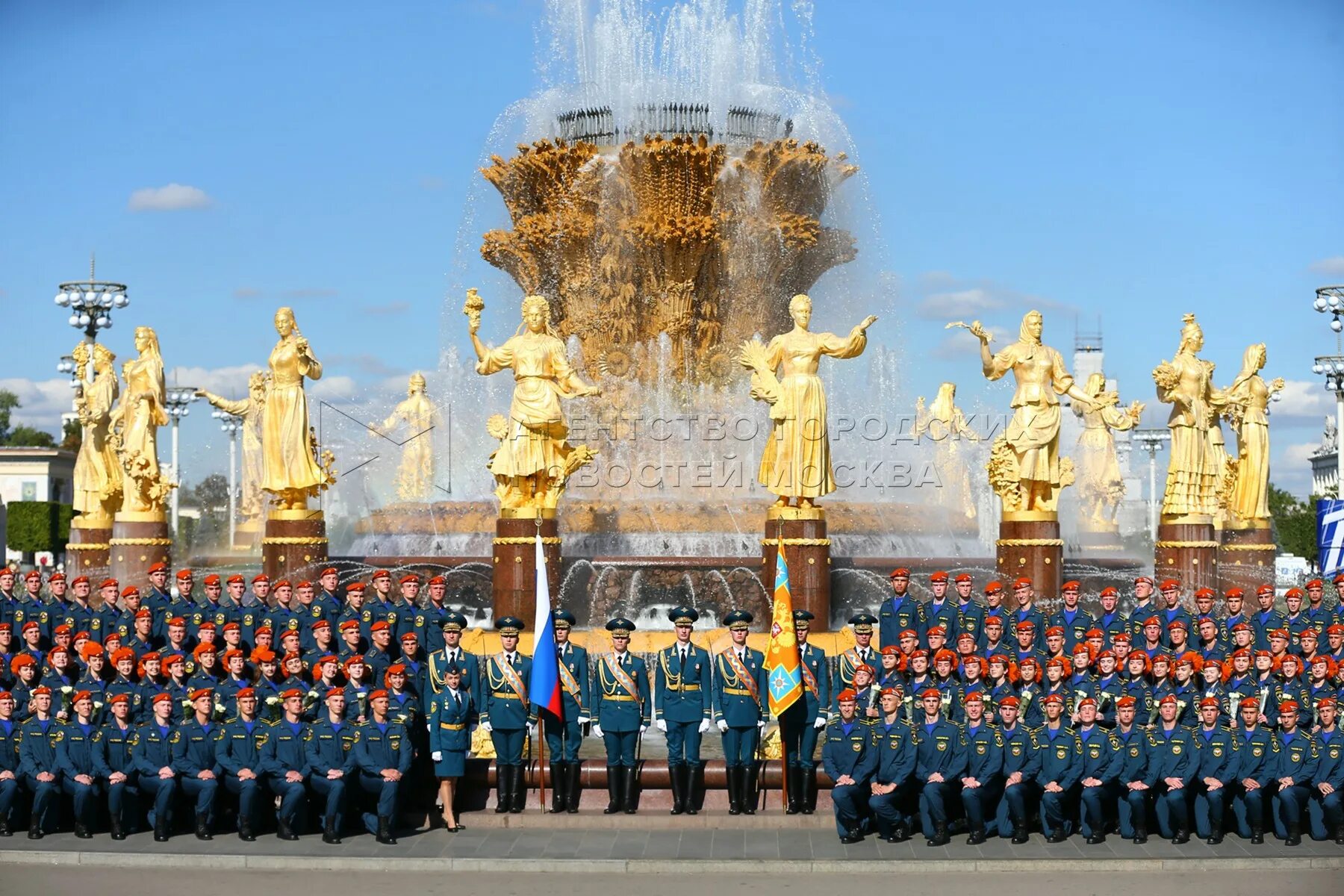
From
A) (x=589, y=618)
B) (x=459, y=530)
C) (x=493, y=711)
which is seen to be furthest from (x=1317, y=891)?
(x=459, y=530)

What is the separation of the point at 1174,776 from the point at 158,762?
6.39 metres

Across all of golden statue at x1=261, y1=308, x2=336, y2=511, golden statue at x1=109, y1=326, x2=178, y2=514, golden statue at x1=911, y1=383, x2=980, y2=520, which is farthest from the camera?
golden statue at x1=911, y1=383, x2=980, y2=520

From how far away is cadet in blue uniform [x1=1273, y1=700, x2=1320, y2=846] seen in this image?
10.0m

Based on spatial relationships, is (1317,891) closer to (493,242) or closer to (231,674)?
(231,674)

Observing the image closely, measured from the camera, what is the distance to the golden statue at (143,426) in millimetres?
19453

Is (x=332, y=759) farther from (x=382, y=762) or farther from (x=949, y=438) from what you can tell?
(x=949, y=438)

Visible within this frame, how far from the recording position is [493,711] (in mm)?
10742

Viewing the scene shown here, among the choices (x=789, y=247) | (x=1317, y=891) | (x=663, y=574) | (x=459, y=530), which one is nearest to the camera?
(x=1317, y=891)

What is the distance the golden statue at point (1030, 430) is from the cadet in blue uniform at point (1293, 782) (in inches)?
255

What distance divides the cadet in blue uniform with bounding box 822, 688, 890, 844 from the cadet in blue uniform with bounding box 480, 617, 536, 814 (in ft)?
6.84

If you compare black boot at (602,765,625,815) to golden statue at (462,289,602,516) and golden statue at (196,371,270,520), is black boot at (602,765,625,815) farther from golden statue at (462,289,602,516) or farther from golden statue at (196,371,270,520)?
golden statue at (196,371,270,520)

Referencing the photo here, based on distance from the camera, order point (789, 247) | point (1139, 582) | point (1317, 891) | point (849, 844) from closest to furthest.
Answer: point (1317, 891)
point (849, 844)
point (1139, 582)
point (789, 247)

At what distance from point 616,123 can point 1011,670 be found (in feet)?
40.2

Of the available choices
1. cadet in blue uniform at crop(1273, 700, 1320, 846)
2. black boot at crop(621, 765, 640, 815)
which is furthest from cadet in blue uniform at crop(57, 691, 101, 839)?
cadet in blue uniform at crop(1273, 700, 1320, 846)
